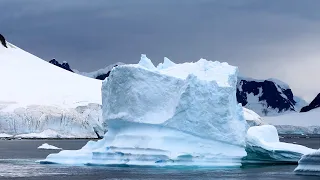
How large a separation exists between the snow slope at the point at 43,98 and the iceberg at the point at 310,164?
65608 mm

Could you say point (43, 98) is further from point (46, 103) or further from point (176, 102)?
point (176, 102)

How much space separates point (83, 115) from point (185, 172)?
67.1 metres

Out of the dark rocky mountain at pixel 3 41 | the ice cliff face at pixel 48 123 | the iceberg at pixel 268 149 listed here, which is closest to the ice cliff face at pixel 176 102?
the iceberg at pixel 268 149

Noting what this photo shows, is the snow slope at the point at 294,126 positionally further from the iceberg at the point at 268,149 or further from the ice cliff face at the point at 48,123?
the iceberg at the point at 268,149

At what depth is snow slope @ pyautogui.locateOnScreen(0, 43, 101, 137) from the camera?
98.9m

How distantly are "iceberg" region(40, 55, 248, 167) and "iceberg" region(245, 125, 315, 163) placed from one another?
2012mm

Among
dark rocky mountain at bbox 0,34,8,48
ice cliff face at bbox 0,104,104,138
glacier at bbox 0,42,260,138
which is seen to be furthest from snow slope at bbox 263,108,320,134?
ice cliff face at bbox 0,104,104,138

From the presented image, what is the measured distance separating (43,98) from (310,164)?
8067 centimetres

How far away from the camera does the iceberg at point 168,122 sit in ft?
128

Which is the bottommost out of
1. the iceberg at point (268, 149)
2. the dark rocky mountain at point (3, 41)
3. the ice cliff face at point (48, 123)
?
the iceberg at point (268, 149)

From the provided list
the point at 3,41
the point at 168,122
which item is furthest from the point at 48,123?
the point at 168,122

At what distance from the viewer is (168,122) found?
129ft

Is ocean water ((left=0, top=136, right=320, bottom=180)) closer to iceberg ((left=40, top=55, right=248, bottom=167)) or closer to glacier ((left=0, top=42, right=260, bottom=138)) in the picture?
iceberg ((left=40, top=55, right=248, bottom=167))

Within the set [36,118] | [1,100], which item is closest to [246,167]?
[36,118]
